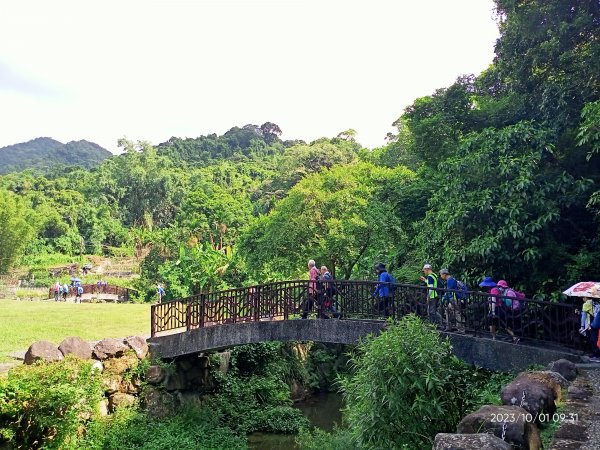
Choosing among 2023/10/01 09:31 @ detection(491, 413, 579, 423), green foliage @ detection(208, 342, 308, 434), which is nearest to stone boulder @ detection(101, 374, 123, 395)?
green foliage @ detection(208, 342, 308, 434)

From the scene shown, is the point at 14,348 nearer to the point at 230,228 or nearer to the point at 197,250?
the point at 197,250

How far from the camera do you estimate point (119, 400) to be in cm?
1284

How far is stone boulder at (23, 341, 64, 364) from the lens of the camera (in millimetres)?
11008

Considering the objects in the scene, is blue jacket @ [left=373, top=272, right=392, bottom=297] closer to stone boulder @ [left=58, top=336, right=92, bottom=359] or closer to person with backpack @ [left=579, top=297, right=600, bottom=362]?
person with backpack @ [left=579, top=297, right=600, bottom=362]

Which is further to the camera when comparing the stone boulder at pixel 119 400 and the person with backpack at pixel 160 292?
the person with backpack at pixel 160 292

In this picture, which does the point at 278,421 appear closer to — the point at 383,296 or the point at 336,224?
the point at 383,296

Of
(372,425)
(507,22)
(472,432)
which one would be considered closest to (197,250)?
(507,22)

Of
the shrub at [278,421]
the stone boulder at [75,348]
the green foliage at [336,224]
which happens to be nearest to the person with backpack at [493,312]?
the shrub at [278,421]

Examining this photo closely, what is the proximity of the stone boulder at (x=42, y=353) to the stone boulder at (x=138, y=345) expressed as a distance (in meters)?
2.41

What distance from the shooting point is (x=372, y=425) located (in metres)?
7.13

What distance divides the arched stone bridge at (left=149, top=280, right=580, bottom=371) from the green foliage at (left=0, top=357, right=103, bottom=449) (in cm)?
404

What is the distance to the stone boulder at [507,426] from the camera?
15.9 ft

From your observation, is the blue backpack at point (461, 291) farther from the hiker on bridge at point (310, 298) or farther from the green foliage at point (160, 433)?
the green foliage at point (160, 433)

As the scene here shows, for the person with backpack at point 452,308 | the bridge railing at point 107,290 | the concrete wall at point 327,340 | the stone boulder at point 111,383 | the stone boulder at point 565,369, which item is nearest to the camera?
the stone boulder at point 565,369
